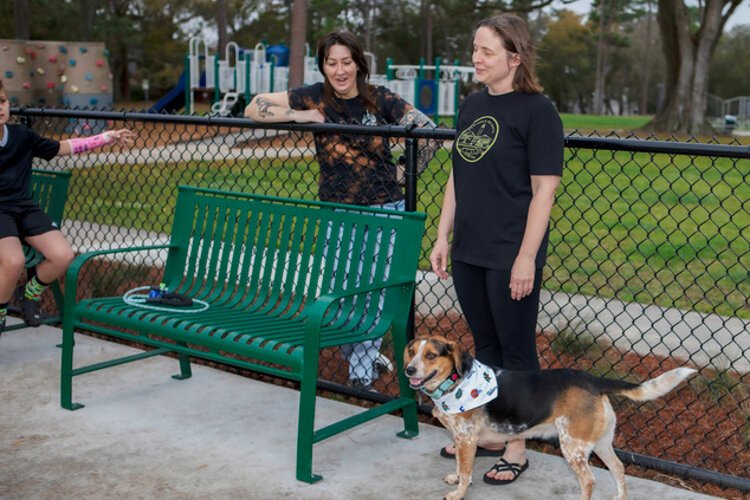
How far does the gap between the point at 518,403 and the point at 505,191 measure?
80 centimetres

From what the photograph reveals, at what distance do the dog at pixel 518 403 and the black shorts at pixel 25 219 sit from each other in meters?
2.72

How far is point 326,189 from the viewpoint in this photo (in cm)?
472

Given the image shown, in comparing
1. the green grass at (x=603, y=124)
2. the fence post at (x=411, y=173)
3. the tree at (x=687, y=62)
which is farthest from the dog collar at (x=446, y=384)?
the tree at (x=687, y=62)

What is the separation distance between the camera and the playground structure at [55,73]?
85.6ft

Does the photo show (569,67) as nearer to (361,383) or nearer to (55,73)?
(55,73)

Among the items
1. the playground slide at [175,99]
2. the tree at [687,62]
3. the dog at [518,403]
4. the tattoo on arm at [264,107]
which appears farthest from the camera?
the tree at [687,62]

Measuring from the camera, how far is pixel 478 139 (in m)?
3.55

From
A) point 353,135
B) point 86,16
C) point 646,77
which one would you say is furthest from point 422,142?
point 646,77

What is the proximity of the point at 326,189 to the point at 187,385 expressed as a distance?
1.30 m

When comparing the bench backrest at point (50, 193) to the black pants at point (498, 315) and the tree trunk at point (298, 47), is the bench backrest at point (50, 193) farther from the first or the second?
the tree trunk at point (298, 47)

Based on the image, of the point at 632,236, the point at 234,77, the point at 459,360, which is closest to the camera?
the point at 459,360

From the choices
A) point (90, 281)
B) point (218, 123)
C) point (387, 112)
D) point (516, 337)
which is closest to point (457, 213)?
point (516, 337)

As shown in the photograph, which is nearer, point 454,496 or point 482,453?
point 454,496

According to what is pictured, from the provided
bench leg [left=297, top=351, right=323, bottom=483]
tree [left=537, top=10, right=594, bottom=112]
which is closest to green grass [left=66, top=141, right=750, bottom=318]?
bench leg [left=297, top=351, right=323, bottom=483]
